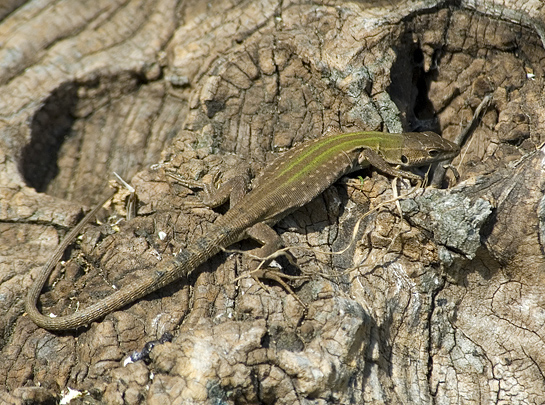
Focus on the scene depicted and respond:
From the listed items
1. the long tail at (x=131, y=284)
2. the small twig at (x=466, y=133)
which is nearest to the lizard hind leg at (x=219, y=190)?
the long tail at (x=131, y=284)

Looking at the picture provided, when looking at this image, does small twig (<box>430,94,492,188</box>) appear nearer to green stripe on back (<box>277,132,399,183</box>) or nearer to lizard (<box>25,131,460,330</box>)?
lizard (<box>25,131,460,330</box>)

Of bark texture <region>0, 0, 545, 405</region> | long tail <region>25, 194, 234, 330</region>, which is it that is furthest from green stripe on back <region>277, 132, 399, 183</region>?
long tail <region>25, 194, 234, 330</region>

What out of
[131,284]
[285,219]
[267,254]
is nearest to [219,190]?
[285,219]

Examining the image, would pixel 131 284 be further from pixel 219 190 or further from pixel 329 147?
pixel 329 147

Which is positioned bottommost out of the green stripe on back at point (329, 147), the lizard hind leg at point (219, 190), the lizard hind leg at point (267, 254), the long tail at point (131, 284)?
the long tail at point (131, 284)

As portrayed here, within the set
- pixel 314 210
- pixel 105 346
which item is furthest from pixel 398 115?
pixel 105 346

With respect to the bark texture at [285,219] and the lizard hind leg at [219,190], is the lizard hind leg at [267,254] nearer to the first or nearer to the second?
the bark texture at [285,219]
